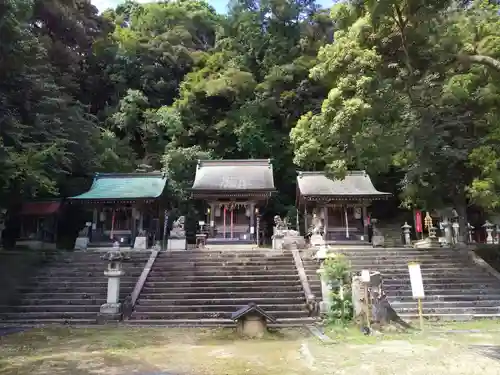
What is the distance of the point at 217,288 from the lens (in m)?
14.6

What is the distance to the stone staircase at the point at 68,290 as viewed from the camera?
1298cm

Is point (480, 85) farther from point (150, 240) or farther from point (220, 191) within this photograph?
point (150, 240)

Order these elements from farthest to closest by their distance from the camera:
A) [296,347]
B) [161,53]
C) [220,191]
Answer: [161,53] → [220,191] → [296,347]

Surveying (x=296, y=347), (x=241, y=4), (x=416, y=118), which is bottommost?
(x=296, y=347)

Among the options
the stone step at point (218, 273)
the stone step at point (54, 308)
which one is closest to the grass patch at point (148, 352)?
the stone step at point (54, 308)

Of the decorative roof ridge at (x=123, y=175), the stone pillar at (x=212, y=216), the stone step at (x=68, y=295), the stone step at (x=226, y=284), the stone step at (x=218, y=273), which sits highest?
the decorative roof ridge at (x=123, y=175)

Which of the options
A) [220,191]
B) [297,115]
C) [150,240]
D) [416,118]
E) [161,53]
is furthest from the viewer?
[161,53]

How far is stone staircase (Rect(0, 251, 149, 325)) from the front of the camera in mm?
12977

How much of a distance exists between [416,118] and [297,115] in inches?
847

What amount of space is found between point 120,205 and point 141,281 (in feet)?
31.0

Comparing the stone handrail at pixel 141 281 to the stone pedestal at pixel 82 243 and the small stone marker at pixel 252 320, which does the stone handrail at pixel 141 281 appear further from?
the stone pedestal at pixel 82 243

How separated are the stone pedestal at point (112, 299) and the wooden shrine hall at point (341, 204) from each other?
41.3 feet

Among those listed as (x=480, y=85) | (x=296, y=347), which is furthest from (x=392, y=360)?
(x=480, y=85)

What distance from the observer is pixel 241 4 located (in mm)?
39812
